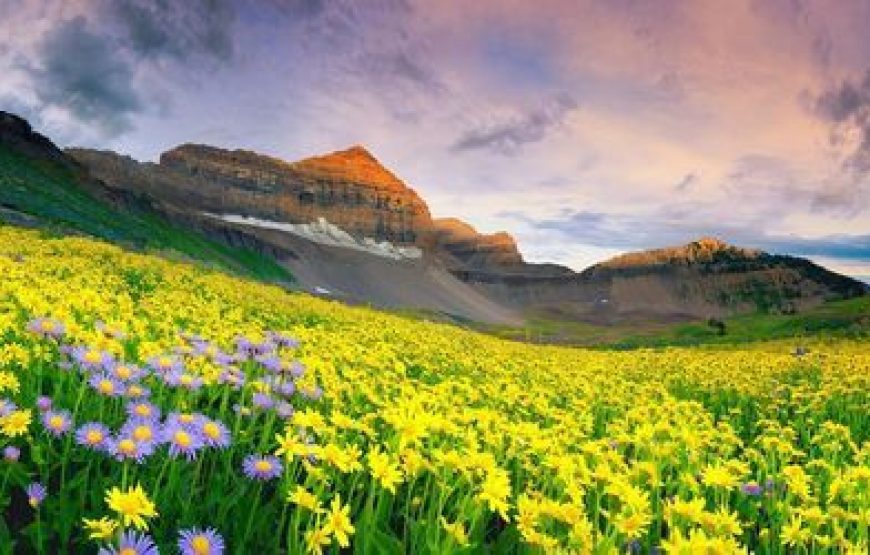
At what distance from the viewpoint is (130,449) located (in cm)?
402

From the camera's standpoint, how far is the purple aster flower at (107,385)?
499cm

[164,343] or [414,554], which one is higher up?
[164,343]

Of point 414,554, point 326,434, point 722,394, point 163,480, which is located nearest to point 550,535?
point 414,554

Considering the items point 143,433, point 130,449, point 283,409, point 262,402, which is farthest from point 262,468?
point 283,409

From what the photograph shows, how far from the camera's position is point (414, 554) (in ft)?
14.5

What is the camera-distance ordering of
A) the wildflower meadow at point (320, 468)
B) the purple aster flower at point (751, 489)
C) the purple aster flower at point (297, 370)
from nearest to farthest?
the wildflower meadow at point (320, 468), the purple aster flower at point (751, 489), the purple aster flower at point (297, 370)

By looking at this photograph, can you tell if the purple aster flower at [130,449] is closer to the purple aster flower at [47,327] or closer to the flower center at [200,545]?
the flower center at [200,545]

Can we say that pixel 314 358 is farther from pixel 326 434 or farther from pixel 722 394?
pixel 722 394

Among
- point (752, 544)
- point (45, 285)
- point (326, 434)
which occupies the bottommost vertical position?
point (752, 544)

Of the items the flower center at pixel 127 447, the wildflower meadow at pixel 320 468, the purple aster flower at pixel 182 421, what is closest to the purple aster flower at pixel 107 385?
the wildflower meadow at pixel 320 468

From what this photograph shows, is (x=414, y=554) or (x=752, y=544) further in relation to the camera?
(x=752, y=544)

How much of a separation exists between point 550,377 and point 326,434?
353 inches

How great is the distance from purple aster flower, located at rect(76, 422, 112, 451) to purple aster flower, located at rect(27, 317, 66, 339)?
2.01 m

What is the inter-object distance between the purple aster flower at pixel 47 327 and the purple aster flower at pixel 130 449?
2.34 metres
